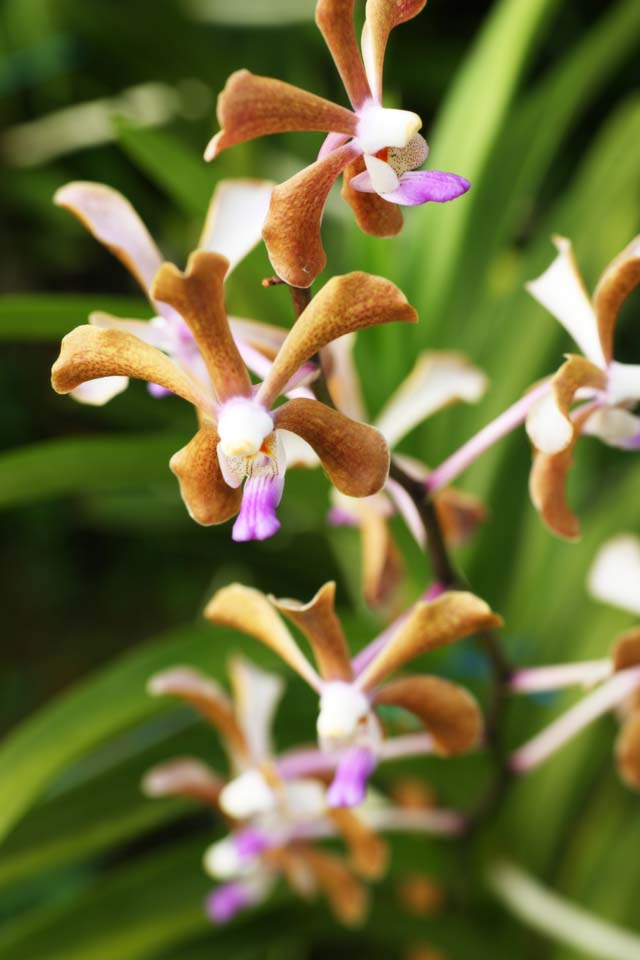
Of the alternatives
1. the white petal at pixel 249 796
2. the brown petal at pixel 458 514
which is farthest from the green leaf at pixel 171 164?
the white petal at pixel 249 796

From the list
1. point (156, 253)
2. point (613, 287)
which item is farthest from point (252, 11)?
point (613, 287)

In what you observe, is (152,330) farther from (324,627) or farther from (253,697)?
(253,697)

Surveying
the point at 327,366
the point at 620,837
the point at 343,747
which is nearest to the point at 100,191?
the point at 327,366

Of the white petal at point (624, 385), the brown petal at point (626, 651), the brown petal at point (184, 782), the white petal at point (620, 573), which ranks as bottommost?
the brown petal at point (184, 782)

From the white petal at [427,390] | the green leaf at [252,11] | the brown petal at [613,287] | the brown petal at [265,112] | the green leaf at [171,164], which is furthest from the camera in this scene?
the green leaf at [252,11]

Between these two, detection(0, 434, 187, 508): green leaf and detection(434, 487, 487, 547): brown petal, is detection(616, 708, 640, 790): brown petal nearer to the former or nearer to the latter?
detection(434, 487, 487, 547): brown petal

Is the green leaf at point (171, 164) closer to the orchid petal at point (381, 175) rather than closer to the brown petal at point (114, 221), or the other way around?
the brown petal at point (114, 221)

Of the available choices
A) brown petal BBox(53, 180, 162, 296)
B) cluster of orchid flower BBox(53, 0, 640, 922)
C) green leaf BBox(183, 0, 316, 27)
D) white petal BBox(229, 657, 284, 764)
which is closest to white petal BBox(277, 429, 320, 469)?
cluster of orchid flower BBox(53, 0, 640, 922)
